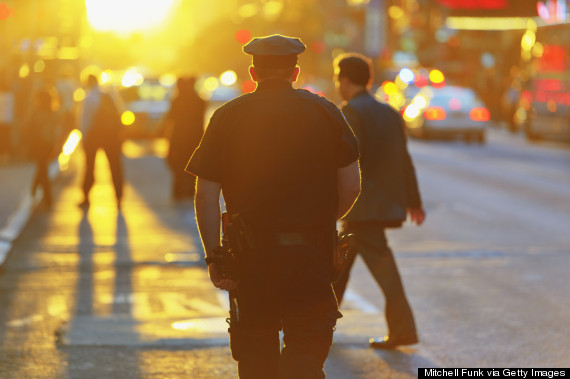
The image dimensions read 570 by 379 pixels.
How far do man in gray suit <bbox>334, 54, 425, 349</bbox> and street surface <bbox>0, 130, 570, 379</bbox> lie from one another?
0.27m

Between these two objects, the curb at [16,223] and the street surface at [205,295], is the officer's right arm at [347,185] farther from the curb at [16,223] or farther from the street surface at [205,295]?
the curb at [16,223]

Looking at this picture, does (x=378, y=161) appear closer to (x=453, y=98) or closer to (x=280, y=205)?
(x=280, y=205)

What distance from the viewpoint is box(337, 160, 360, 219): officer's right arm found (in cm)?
516

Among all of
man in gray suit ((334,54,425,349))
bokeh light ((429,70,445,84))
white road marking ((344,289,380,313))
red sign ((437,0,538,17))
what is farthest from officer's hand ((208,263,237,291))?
bokeh light ((429,70,445,84))

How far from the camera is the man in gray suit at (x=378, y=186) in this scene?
7.73 m

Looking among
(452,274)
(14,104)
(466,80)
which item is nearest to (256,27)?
(466,80)

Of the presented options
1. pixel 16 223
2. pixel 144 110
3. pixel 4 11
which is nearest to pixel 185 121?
pixel 16 223

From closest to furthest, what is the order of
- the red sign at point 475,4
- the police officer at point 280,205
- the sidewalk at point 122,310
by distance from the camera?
1. the police officer at point 280,205
2. the sidewalk at point 122,310
3. the red sign at point 475,4

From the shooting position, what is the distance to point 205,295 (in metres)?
10.1

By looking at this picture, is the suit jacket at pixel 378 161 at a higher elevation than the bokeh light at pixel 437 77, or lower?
higher

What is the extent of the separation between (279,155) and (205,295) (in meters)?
5.22

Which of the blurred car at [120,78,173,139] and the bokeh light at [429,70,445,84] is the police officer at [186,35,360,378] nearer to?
the blurred car at [120,78,173,139]

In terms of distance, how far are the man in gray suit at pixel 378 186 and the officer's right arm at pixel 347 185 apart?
2500 mm

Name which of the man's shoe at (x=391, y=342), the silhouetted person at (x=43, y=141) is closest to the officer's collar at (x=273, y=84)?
the man's shoe at (x=391, y=342)
